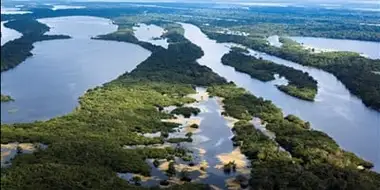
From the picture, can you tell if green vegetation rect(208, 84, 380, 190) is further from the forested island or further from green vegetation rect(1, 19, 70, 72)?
green vegetation rect(1, 19, 70, 72)

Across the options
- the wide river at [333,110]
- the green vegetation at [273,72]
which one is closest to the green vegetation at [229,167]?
the wide river at [333,110]

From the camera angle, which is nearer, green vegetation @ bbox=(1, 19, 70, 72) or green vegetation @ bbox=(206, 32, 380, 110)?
green vegetation @ bbox=(206, 32, 380, 110)

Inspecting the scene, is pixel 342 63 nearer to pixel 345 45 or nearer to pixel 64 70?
pixel 345 45

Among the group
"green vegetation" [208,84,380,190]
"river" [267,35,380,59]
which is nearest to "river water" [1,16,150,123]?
"green vegetation" [208,84,380,190]

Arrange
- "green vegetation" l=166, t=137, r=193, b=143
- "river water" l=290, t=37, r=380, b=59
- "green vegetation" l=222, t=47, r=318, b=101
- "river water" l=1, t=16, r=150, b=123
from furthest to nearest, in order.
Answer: "river water" l=290, t=37, r=380, b=59
"green vegetation" l=222, t=47, r=318, b=101
"river water" l=1, t=16, r=150, b=123
"green vegetation" l=166, t=137, r=193, b=143

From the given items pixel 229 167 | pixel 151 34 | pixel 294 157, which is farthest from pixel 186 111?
pixel 151 34

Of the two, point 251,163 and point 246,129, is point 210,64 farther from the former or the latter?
point 251,163

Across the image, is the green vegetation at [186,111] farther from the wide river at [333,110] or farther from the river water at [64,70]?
the river water at [64,70]
